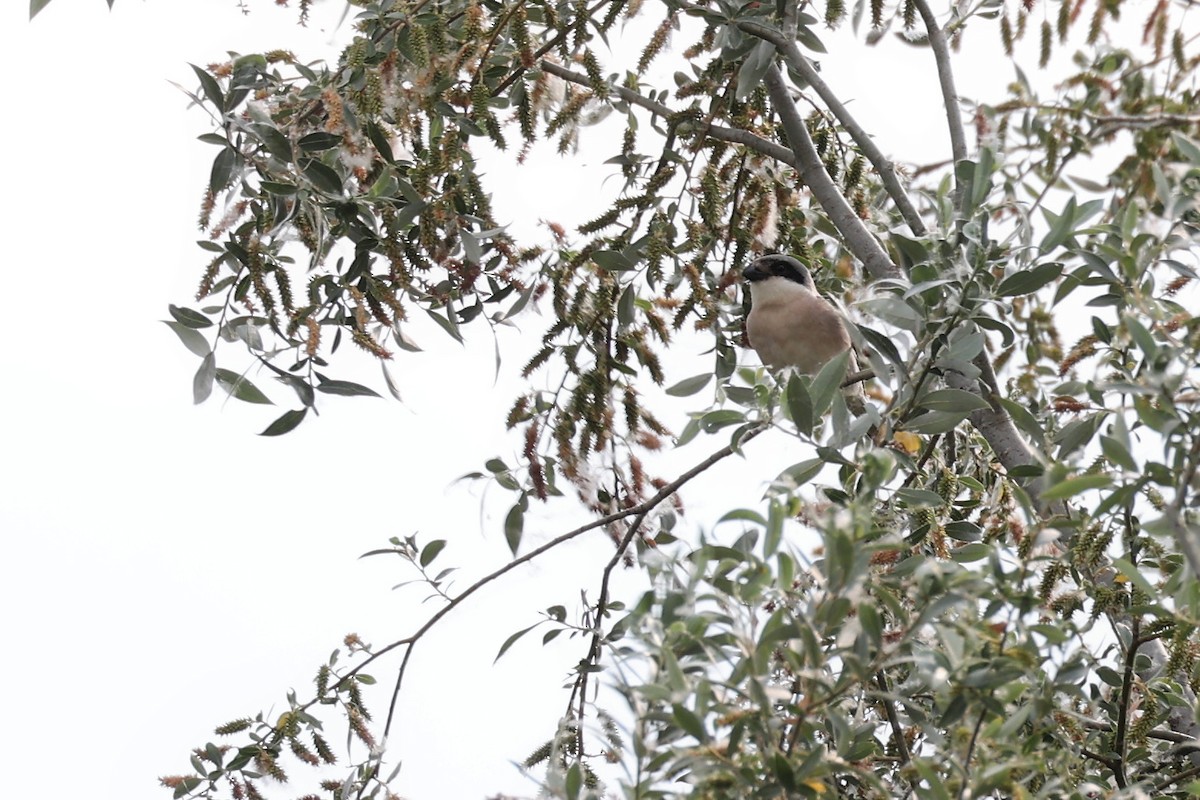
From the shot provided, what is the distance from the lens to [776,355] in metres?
4.99

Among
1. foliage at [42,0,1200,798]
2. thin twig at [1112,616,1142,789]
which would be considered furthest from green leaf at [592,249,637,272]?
thin twig at [1112,616,1142,789]

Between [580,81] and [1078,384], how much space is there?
154cm

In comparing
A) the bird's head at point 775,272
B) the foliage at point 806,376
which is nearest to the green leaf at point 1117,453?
the foliage at point 806,376

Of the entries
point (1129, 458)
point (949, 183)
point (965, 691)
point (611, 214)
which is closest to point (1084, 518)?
point (1129, 458)

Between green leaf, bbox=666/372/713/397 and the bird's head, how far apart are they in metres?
1.91

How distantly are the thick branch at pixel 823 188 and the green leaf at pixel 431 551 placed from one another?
1.29 meters

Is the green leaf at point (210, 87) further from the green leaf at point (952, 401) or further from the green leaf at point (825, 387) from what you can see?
the green leaf at point (952, 401)

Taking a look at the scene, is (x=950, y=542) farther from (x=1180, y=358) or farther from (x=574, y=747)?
(x=1180, y=358)

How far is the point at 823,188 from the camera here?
3.31 m

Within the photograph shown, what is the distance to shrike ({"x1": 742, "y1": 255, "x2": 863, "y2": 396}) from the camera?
4934 millimetres

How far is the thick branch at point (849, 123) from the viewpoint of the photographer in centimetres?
294

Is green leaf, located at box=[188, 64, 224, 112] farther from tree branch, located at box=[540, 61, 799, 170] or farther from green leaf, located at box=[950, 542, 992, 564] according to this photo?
green leaf, located at box=[950, 542, 992, 564]

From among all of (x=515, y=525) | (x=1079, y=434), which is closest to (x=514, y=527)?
(x=515, y=525)

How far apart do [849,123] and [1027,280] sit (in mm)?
1269
